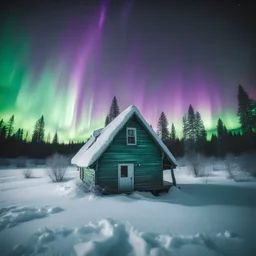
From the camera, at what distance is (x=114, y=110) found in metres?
44.4

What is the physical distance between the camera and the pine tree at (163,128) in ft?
161

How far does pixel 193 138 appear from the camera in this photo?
44.0 metres

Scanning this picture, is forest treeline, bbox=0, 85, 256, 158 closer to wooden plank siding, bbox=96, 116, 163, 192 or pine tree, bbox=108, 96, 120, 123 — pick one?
pine tree, bbox=108, 96, 120, 123

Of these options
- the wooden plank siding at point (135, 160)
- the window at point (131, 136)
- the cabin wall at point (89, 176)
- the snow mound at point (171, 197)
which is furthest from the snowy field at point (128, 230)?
the window at point (131, 136)

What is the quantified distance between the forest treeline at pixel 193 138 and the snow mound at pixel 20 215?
84.4 feet

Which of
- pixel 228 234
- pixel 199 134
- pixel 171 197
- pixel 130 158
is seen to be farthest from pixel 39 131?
pixel 228 234

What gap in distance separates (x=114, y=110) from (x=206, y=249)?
4148cm

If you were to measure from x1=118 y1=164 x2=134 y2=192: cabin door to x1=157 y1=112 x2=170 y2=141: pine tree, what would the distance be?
37567 mm

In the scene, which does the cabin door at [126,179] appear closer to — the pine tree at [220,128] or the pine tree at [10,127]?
the pine tree at [220,128]

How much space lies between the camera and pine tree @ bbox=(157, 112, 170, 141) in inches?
1927

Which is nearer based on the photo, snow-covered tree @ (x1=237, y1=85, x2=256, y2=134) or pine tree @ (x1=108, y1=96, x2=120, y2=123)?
snow-covered tree @ (x1=237, y1=85, x2=256, y2=134)

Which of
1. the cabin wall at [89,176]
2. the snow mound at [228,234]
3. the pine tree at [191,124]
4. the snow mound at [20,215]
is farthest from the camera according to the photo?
the pine tree at [191,124]

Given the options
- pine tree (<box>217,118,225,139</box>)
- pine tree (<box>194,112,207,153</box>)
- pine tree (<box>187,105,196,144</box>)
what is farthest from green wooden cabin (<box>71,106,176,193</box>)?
pine tree (<box>217,118,225,139</box>)

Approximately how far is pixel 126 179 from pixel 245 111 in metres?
36.6
